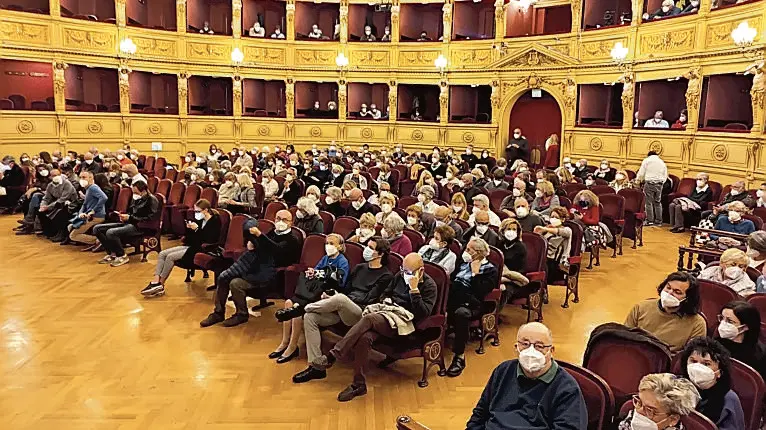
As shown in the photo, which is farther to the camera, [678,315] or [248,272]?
[248,272]

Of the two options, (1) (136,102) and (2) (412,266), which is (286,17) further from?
(2) (412,266)

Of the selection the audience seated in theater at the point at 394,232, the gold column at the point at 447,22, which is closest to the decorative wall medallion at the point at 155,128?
the gold column at the point at 447,22

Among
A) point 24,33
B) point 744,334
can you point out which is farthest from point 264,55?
point 744,334

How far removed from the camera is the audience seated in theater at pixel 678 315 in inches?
141

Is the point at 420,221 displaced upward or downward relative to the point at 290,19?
downward

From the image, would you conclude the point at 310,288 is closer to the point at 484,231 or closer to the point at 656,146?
the point at 484,231

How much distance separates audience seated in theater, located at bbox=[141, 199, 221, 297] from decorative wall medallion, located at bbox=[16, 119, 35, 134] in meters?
10.1

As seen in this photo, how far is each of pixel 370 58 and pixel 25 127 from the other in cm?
979

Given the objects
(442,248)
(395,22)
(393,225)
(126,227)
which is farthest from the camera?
Answer: (395,22)

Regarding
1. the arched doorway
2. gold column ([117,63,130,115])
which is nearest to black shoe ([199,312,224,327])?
gold column ([117,63,130,115])

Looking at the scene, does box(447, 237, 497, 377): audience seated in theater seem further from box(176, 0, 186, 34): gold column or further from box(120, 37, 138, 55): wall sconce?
box(176, 0, 186, 34): gold column

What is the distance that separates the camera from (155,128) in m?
16.7

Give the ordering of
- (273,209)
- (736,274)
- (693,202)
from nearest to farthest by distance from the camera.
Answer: (736,274) < (273,209) < (693,202)

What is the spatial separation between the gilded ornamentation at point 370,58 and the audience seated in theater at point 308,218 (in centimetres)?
1253
